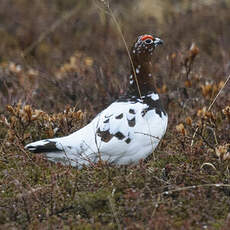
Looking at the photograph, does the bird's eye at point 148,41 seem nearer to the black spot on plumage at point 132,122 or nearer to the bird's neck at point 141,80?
the bird's neck at point 141,80

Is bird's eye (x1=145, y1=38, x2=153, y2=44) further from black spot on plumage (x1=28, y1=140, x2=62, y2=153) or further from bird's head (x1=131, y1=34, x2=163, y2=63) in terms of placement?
black spot on plumage (x1=28, y1=140, x2=62, y2=153)

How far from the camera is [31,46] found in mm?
8227

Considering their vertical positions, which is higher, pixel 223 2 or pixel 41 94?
pixel 223 2

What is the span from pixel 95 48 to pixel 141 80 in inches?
170

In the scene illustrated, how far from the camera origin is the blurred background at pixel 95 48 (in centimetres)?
547

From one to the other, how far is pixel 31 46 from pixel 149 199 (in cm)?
567

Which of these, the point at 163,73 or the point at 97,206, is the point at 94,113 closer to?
the point at 163,73

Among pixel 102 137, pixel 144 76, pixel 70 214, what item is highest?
pixel 144 76

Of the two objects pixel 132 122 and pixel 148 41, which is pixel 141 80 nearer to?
pixel 148 41

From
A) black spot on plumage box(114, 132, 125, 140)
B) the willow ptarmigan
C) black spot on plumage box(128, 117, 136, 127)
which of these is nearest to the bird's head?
the willow ptarmigan

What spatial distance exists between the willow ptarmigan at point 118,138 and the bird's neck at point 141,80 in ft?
0.10

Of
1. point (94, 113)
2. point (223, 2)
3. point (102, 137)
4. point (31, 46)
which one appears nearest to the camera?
point (102, 137)

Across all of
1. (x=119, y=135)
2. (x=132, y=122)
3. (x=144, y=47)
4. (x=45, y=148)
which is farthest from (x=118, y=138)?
(x=144, y=47)

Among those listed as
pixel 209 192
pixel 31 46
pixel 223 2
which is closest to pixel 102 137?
pixel 209 192
